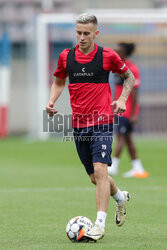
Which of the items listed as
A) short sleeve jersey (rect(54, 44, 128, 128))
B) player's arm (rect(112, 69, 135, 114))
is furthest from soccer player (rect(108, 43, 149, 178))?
short sleeve jersey (rect(54, 44, 128, 128))

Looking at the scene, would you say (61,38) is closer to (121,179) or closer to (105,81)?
(121,179)

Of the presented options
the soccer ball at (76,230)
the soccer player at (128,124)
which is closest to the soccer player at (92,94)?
the soccer ball at (76,230)

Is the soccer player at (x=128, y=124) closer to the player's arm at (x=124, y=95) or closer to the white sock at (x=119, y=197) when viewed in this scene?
the white sock at (x=119, y=197)

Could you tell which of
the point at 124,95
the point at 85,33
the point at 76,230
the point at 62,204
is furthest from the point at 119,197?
the point at 62,204

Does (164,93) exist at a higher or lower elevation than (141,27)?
lower

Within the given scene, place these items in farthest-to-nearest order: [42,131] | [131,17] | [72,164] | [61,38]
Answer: [61,38]
[42,131]
[131,17]
[72,164]

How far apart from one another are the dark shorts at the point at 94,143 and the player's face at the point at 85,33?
2.88 ft

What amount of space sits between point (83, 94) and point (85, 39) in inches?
22.7

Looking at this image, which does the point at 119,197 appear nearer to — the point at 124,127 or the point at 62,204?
the point at 62,204

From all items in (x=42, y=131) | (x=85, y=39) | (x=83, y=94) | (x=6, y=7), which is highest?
(x=6, y=7)

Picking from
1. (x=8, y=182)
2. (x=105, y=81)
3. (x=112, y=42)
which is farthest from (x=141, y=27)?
(x=105, y=81)

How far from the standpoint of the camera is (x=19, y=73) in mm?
31656

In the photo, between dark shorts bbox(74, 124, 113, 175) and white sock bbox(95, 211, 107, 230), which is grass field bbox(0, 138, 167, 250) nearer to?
white sock bbox(95, 211, 107, 230)

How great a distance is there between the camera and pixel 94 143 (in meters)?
6.99
